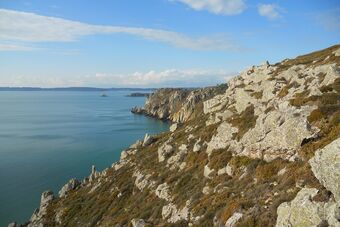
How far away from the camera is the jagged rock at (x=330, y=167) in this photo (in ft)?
44.9

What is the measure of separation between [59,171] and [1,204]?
20512 mm

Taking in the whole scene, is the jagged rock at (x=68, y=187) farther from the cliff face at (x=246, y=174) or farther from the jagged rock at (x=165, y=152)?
the jagged rock at (x=165, y=152)

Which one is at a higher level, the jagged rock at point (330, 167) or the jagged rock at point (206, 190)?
the jagged rock at point (330, 167)

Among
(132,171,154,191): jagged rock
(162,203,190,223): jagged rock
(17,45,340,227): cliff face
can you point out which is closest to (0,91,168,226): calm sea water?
(17,45,340,227): cliff face

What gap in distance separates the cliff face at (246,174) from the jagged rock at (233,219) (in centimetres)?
3

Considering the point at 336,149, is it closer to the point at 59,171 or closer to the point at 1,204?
the point at 1,204

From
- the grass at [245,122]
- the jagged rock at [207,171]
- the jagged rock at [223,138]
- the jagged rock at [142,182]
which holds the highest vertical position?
the grass at [245,122]

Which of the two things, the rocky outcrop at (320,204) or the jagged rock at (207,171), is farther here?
the jagged rock at (207,171)

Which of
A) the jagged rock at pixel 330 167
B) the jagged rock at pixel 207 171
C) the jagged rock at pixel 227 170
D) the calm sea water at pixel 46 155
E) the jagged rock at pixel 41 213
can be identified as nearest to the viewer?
the jagged rock at pixel 330 167

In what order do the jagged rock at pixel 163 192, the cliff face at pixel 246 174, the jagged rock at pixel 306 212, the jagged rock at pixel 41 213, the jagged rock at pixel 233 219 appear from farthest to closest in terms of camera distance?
the jagged rock at pixel 41 213, the jagged rock at pixel 163 192, the jagged rock at pixel 233 219, the cliff face at pixel 246 174, the jagged rock at pixel 306 212

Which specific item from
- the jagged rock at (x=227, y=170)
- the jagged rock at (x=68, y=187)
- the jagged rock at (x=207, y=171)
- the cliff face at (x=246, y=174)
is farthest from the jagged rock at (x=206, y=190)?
the jagged rock at (x=68, y=187)

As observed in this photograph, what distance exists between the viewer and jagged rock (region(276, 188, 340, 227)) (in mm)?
12977

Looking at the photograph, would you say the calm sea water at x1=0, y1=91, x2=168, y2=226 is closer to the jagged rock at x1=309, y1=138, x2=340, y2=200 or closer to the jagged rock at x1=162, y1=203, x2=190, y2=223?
the jagged rock at x1=162, y1=203, x2=190, y2=223

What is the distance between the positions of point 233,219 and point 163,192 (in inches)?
718
